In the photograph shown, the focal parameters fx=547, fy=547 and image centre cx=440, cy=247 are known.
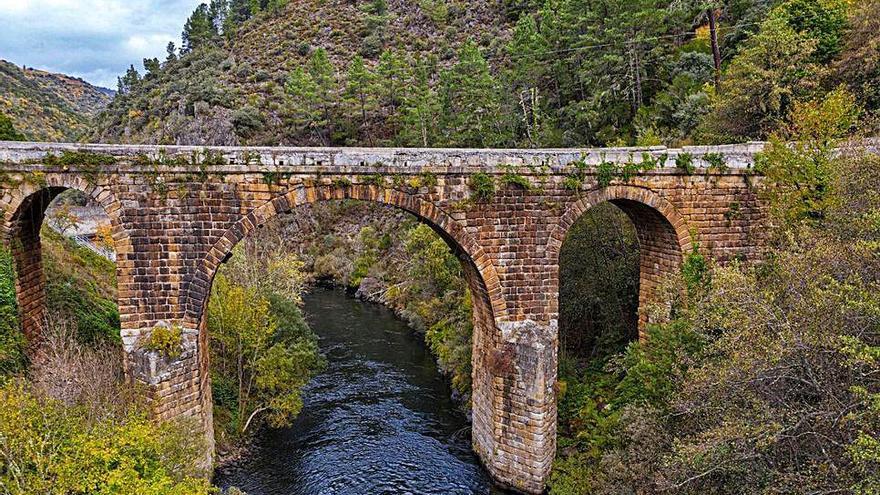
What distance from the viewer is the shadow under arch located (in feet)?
39.7

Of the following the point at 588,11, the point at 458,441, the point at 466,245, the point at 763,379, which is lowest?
the point at 458,441

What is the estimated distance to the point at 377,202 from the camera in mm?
12570

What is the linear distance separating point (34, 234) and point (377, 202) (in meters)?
8.57

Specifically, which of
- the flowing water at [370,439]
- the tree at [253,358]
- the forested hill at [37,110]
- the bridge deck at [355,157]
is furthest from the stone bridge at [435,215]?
the forested hill at [37,110]

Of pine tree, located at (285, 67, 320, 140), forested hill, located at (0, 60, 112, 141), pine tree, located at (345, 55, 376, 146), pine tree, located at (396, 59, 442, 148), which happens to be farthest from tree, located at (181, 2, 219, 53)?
pine tree, located at (396, 59, 442, 148)

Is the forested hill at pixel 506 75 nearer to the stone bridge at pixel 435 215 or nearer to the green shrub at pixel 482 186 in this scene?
the stone bridge at pixel 435 215

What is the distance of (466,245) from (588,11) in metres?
23.2

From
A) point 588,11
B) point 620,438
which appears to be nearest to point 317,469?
point 620,438

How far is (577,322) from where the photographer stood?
18.9 meters

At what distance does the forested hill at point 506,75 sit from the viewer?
18.4 m

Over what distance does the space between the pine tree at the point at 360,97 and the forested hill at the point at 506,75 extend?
146 millimetres

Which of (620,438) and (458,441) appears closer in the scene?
(620,438)

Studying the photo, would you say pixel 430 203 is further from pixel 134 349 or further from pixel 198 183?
pixel 134 349

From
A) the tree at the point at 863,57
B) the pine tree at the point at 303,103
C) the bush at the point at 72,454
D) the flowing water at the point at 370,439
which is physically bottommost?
the flowing water at the point at 370,439
